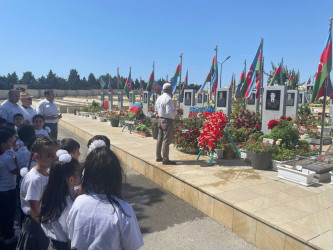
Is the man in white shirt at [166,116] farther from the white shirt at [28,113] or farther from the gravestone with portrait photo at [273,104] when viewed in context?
the gravestone with portrait photo at [273,104]

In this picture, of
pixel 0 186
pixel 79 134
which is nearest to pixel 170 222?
pixel 0 186

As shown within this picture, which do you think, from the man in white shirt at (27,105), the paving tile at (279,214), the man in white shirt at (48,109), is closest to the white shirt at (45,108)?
the man in white shirt at (48,109)

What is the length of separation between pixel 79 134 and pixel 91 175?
11761mm

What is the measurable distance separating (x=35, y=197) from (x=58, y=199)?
338mm

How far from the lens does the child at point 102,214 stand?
1448mm

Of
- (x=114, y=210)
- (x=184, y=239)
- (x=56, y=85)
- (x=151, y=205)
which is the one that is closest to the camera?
(x=114, y=210)

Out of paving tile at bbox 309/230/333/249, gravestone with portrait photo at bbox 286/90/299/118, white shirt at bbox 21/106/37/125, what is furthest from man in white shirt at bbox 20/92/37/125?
gravestone with portrait photo at bbox 286/90/299/118

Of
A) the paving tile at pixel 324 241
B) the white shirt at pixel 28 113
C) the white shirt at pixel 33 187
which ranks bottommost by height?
the paving tile at pixel 324 241

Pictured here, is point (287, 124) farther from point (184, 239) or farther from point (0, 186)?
point (0, 186)

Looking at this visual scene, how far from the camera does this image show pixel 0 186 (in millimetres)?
→ 3061

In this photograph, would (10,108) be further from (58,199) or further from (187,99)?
(187,99)

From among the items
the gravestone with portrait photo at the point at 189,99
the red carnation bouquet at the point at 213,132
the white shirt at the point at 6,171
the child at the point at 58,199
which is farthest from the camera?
the gravestone with portrait photo at the point at 189,99

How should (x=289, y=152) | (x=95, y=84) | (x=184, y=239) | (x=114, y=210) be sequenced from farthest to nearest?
(x=95, y=84) < (x=289, y=152) < (x=184, y=239) < (x=114, y=210)

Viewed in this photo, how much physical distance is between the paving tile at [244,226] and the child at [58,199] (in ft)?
7.40
